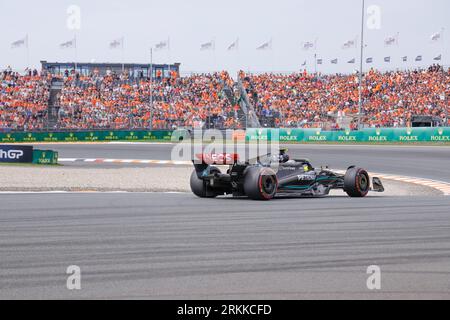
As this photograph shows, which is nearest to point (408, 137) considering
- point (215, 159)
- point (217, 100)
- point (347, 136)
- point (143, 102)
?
point (347, 136)

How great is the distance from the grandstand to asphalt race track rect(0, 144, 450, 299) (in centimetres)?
3354

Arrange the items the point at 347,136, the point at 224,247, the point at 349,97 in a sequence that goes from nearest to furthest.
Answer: the point at 224,247, the point at 347,136, the point at 349,97

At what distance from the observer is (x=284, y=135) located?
1743 inches

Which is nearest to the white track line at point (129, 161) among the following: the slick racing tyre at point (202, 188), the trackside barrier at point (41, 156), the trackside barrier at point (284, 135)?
the trackside barrier at point (41, 156)

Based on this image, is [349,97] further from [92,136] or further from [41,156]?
[41,156]

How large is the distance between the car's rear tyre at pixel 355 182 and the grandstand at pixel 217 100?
3021cm

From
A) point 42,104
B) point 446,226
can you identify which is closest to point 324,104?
point 42,104

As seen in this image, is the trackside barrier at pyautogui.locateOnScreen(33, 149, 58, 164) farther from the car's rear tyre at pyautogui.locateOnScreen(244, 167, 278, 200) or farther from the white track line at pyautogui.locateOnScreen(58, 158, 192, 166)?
the car's rear tyre at pyautogui.locateOnScreen(244, 167, 278, 200)

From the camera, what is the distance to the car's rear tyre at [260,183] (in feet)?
44.4

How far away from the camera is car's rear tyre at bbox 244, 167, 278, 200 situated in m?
13.5

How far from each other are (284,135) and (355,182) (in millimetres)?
29575

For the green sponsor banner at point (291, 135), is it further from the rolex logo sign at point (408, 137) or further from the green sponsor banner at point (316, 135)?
the rolex logo sign at point (408, 137)

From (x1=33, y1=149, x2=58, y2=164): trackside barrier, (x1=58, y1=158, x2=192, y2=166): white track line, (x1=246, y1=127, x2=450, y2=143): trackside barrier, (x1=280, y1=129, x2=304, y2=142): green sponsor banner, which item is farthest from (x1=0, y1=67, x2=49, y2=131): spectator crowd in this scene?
(x1=33, y1=149, x2=58, y2=164): trackside barrier

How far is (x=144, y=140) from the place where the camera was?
48250mm
